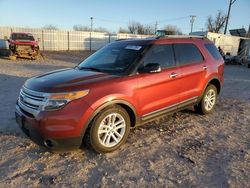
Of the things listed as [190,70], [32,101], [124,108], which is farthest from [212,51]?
[32,101]

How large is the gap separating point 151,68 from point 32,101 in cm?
192

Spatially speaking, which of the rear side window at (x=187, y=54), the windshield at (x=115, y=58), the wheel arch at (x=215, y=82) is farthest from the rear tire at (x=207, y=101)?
the windshield at (x=115, y=58)

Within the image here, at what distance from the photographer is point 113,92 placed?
3.92 metres

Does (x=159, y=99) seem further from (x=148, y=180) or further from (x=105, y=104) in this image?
(x=148, y=180)

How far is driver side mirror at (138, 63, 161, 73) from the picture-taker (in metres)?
4.32

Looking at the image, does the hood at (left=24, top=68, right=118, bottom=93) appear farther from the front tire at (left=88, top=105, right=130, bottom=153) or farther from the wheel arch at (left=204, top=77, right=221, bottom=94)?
the wheel arch at (left=204, top=77, right=221, bottom=94)

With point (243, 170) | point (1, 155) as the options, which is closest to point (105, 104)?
point (1, 155)

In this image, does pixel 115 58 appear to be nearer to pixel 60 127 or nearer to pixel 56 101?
pixel 56 101

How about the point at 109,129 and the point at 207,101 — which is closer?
the point at 109,129

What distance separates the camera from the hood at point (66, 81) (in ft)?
12.1

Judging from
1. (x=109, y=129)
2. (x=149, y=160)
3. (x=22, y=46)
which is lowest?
(x=149, y=160)

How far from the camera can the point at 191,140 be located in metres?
4.62

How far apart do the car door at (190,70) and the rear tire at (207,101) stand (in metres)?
0.35

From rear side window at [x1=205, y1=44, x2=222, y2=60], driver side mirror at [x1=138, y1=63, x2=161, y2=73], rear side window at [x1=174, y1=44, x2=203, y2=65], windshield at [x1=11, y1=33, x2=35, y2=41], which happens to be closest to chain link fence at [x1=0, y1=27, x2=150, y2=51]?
windshield at [x1=11, y1=33, x2=35, y2=41]
